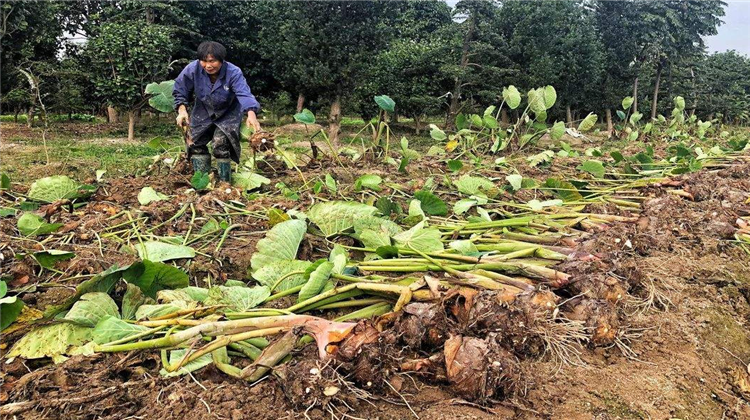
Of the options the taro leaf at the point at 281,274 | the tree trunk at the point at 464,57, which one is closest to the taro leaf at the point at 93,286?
the taro leaf at the point at 281,274

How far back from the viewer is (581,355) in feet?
5.79

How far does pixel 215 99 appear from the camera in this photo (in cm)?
399

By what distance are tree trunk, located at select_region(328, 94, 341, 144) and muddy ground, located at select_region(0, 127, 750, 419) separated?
9951mm

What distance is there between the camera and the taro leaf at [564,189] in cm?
392

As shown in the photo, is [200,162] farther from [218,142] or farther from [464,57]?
[464,57]

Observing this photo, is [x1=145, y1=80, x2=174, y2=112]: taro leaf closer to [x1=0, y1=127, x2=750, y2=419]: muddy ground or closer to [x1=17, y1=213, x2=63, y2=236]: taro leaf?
[x1=0, y1=127, x2=750, y2=419]: muddy ground

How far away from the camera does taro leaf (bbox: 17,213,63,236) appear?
2566 mm

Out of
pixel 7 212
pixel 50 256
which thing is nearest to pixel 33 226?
pixel 7 212

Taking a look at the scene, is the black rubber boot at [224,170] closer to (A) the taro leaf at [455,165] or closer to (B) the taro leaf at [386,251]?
(A) the taro leaf at [455,165]

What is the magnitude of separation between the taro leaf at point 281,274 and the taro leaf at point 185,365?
19.5 inches

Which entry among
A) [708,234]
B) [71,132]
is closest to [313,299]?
[708,234]

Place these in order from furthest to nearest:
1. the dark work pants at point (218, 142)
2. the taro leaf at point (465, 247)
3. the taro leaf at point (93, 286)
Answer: the dark work pants at point (218, 142) → the taro leaf at point (465, 247) → the taro leaf at point (93, 286)

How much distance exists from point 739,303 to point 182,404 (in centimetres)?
240

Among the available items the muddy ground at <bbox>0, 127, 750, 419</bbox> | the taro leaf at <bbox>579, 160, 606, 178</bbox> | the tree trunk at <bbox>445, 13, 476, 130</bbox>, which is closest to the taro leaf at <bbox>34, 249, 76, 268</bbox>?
the muddy ground at <bbox>0, 127, 750, 419</bbox>
